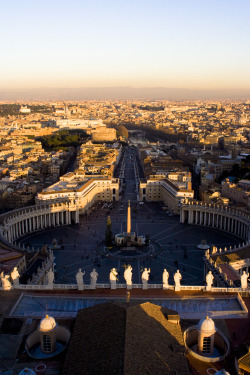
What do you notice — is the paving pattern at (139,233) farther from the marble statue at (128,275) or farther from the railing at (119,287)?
the marble statue at (128,275)

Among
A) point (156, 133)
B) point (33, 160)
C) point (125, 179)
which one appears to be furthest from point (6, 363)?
point (156, 133)

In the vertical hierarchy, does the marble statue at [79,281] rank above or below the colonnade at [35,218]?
above

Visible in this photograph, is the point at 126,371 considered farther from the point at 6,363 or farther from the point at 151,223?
the point at 151,223

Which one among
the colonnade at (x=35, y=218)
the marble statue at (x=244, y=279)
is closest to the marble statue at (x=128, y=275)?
the marble statue at (x=244, y=279)

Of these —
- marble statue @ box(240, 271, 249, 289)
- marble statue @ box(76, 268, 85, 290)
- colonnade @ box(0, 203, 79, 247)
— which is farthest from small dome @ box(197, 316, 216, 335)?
colonnade @ box(0, 203, 79, 247)

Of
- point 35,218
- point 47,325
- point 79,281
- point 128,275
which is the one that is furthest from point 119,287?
point 35,218

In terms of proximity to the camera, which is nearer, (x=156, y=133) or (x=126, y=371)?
(x=126, y=371)
